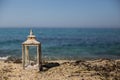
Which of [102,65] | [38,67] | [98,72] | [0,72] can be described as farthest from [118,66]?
[0,72]

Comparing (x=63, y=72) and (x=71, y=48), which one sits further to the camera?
(x=71, y=48)

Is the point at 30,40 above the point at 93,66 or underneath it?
above

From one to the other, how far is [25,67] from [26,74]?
1.36 m

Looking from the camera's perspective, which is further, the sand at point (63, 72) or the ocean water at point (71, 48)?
the ocean water at point (71, 48)

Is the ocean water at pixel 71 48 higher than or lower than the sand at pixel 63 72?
lower

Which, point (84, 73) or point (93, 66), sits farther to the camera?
point (93, 66)

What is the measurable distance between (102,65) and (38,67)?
4.13m

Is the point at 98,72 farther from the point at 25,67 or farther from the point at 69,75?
the point at 25,67

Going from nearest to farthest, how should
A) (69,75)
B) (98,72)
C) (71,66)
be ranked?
(69,75) < (98,72) < (71,66)

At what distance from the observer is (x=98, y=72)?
1473cm

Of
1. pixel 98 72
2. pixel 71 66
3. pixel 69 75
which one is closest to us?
pixel 69 75

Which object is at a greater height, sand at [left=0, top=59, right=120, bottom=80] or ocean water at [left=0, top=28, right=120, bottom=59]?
sand at [left=0, top=59, right=120, bottom=80]

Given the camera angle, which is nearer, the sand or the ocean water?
the sand

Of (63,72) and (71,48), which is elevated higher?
(63,72)
